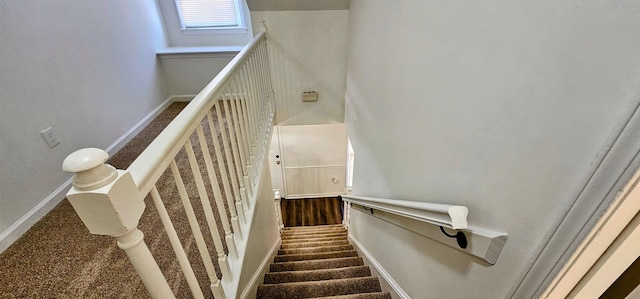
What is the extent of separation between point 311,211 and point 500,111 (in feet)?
17.1

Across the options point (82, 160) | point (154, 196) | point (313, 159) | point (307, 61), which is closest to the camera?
point (82, 160)

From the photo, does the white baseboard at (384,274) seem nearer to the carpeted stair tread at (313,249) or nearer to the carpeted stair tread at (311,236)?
the carpeted stair tread at (313,249)

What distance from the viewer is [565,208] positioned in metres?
0.54

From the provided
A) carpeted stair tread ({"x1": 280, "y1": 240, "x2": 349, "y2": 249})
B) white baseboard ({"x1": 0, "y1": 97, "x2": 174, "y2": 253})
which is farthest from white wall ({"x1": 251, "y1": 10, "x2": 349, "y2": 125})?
white baseboard ({"x1": 0, "y1": 97, "x2": 174, "y2": 253})

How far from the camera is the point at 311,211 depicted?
5.68m

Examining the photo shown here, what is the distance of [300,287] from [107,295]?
1.16 m

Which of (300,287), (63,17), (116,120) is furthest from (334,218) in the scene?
(63,17)

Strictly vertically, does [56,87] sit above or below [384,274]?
above

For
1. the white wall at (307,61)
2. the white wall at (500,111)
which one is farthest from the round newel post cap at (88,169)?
the white wall at (307,61)

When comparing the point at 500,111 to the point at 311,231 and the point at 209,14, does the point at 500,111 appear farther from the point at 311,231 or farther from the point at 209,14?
the point at 311,231

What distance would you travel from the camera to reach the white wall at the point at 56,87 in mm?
Answer: 1623

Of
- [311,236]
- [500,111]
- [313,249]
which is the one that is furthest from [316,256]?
[500,111]

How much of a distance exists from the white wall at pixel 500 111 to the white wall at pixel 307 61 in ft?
5.06

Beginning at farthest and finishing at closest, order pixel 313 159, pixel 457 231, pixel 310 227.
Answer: pixel 313 159, pixel 310 227, pixel 457 231
